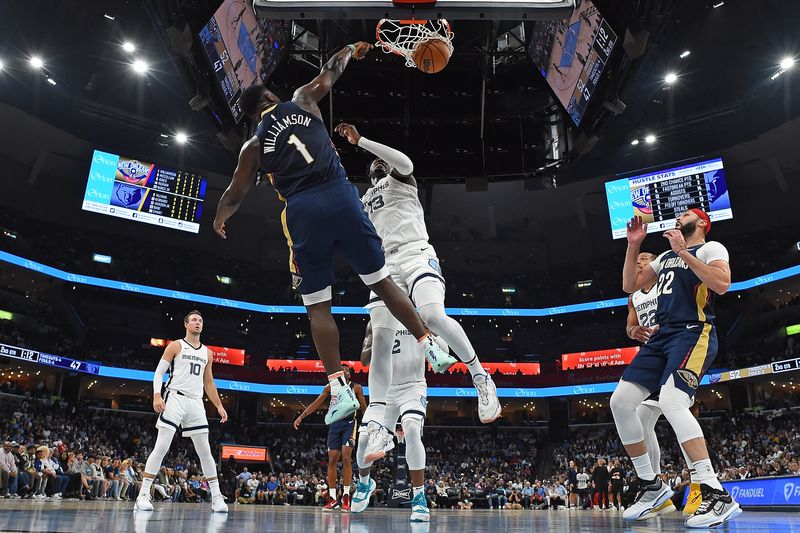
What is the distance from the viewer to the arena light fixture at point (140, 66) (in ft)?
66.8

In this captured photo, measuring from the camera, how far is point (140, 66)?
20.7 m

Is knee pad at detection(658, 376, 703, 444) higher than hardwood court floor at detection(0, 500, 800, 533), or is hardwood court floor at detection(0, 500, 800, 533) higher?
knee pad at detection(658, 376, 703, 444)

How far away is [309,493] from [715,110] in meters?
22.1

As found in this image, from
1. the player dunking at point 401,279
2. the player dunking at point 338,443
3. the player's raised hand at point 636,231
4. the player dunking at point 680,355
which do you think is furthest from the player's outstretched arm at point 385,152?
the player dunking at point 338,443

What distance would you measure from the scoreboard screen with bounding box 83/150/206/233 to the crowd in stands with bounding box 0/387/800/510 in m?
8.85

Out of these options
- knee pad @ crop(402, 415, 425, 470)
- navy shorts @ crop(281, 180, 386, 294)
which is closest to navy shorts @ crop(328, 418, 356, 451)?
knee pad @ crop(402, 415, 425, 470)

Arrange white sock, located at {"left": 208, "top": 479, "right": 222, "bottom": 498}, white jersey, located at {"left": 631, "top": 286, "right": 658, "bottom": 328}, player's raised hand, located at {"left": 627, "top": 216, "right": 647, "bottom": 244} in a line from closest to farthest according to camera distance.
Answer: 1. player's raised hand, located at {"left": 627, "top": 216, "right": 647, "bottom": 244}
2. white jersey, located at {"left": 631, "top": 286, "right": 658, "bottom": 328}
3. white sock, located at {"left": 208, "top": 479, "right": 222, "bottom": 498}

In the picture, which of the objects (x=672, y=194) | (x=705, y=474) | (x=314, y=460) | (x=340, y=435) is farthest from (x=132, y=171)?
(x=705, y=474)

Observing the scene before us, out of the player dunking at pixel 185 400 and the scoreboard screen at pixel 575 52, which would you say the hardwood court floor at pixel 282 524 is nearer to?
the player dunking at pixel 185 400

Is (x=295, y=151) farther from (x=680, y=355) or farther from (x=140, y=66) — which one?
(x=140, y=66)

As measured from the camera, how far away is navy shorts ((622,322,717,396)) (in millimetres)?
4301

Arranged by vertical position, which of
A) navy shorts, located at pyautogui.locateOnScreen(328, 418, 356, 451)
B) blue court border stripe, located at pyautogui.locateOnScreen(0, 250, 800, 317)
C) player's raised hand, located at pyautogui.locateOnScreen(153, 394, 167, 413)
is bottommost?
navy shorts, located at pyautogui.locateOnScreen(328, 418, 356, 451)

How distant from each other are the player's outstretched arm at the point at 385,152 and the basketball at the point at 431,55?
2777 millimetres

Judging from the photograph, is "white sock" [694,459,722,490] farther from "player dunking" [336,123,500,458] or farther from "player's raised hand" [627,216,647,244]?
"player's raised hand" [627,216,647,244]
